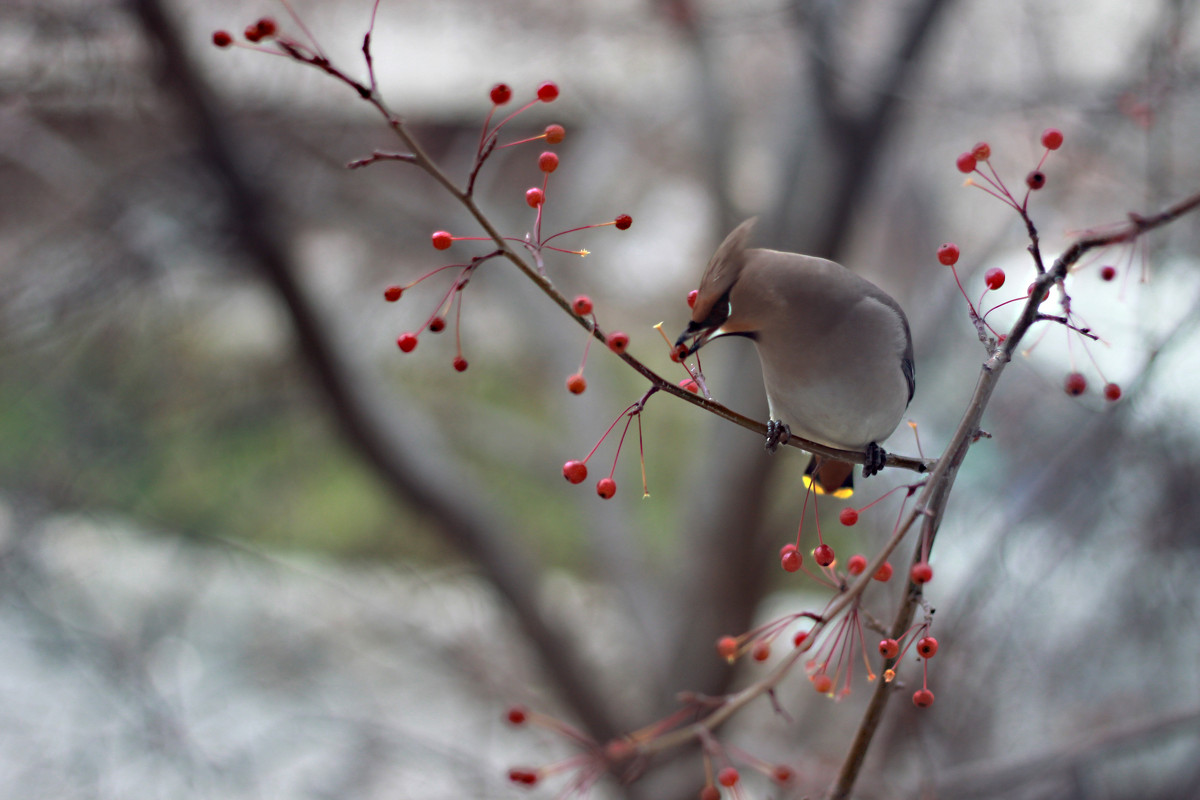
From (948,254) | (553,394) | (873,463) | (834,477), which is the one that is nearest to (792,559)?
(873,463)

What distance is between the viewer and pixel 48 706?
2.71 m

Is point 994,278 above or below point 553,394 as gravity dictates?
below

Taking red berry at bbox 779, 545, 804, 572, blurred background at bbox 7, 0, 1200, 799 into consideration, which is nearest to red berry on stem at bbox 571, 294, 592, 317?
red berry at bbox 779, 545, 804, 572

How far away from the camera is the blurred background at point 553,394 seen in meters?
2.05

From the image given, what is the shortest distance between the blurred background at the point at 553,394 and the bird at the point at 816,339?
0.40 metres

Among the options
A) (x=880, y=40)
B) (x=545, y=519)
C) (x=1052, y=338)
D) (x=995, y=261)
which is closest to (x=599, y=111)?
(x=880, y=40)

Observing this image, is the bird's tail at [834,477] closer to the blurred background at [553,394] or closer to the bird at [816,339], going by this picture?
the bird at [816,339]

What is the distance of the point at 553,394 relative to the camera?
374 cm

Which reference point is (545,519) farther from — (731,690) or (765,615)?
(731,690)

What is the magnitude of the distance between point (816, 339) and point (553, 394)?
110 inches

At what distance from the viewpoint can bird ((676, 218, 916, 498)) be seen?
0.81m

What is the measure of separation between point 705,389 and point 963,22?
88.4 inches

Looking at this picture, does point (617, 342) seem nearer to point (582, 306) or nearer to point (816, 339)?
point (582, 306)

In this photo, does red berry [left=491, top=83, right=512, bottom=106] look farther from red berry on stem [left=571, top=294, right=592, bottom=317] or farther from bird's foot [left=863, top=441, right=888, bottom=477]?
bird's foot [left=863, top=441, right=888, bottom=477]
